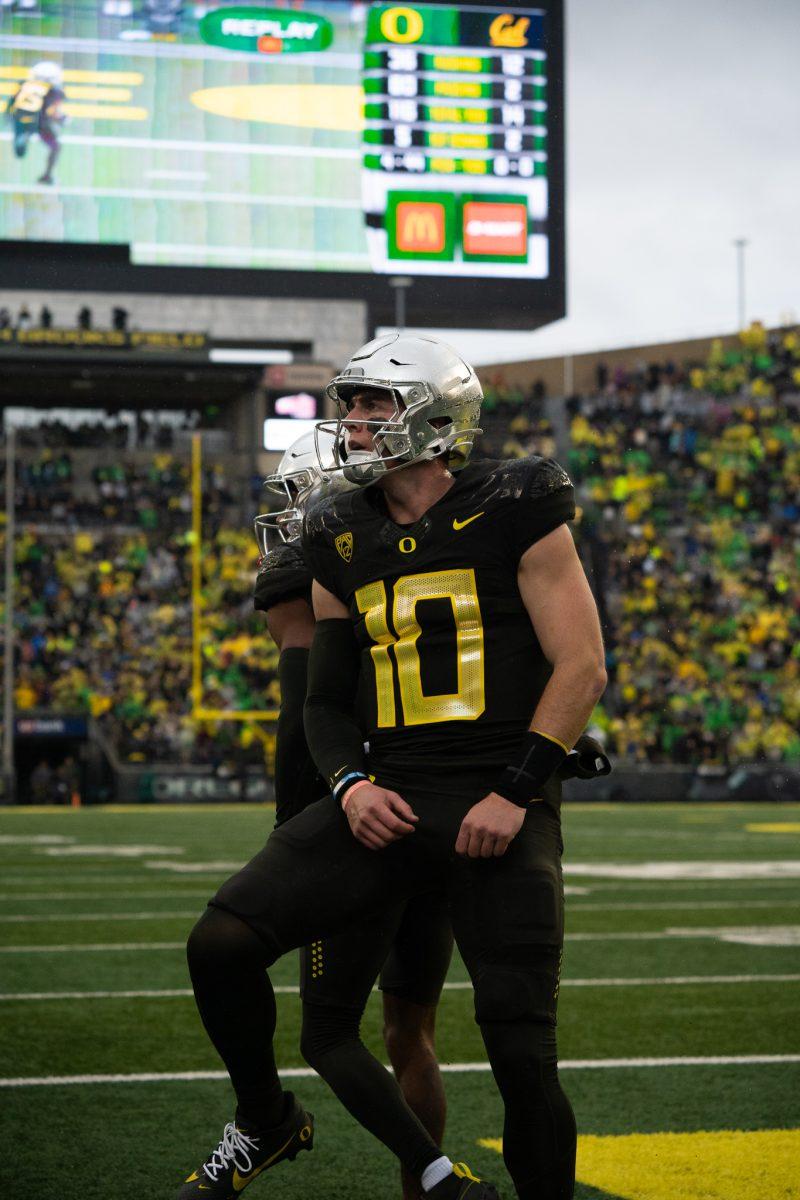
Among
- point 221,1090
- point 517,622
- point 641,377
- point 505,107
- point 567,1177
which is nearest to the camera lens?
point 567,1177

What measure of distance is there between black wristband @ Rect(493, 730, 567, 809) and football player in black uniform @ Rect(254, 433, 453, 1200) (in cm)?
43

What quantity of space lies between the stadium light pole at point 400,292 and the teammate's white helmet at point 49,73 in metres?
5.18

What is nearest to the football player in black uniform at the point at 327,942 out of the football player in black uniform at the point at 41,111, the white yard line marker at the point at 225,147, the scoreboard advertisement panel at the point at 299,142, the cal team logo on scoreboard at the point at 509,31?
the scoreboard advertisement panel at the point at 299,142

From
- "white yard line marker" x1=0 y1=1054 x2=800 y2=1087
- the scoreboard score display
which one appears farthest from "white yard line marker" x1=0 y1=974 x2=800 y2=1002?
the scoreboard score display

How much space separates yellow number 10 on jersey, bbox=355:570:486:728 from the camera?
10.9 ft

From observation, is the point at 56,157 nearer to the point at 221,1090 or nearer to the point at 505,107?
the point at 505,107

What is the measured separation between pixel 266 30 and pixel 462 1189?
23722 mm

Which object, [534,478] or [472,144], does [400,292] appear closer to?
[472,144]

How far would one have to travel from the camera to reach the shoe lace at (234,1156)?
3506mm

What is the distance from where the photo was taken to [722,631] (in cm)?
2653

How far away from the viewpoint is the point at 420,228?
937 inches

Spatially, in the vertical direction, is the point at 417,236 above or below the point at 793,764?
above

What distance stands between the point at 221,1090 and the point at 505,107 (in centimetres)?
2023

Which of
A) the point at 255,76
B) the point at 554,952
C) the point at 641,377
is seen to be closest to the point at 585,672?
the point at 554,952
